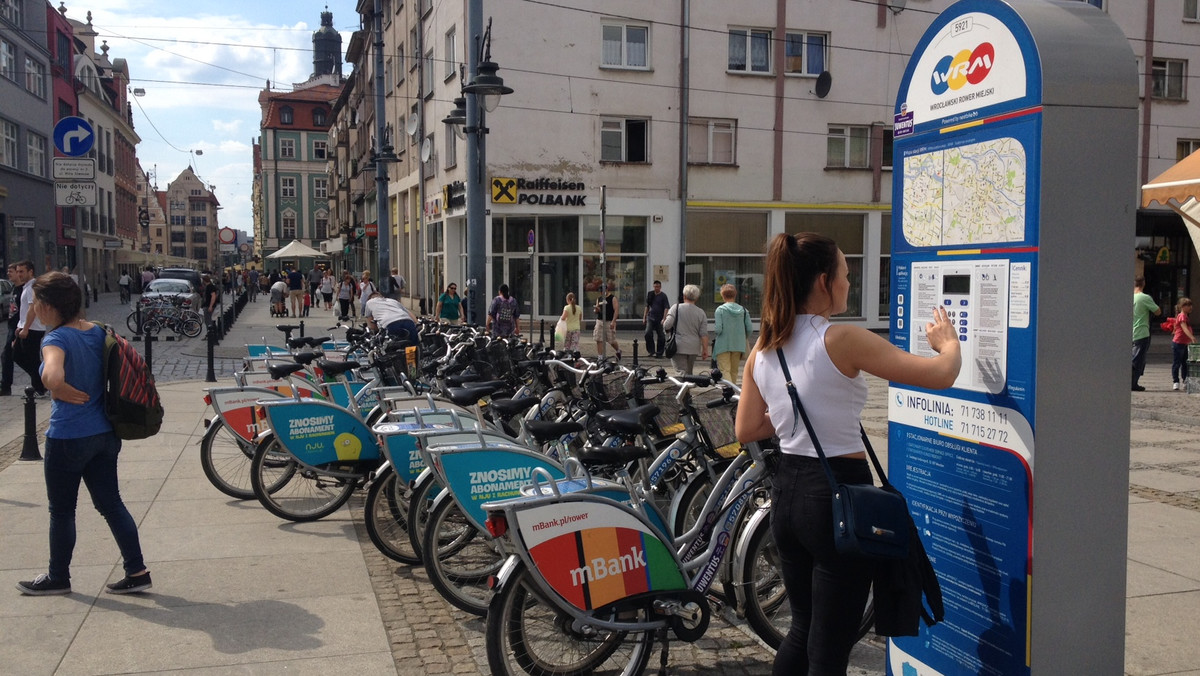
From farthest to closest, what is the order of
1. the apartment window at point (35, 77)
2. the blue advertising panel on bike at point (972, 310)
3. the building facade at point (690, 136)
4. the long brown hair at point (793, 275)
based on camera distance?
the apartment window at point (35, 77), the building facade at point (690, 136), the blue advertising panel on bike at point (972, 310), the long brown hair at point (793, 275)

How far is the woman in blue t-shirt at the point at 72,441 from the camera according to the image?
17.1ft

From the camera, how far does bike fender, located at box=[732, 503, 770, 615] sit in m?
4.42

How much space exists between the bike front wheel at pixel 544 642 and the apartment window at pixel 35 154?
146 feet

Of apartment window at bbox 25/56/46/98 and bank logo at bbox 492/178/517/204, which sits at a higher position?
apartment window at bbox 25/56/46/98

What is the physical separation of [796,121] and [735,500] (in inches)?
992

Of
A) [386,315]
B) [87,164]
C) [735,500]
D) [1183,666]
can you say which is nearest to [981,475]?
[735,500]

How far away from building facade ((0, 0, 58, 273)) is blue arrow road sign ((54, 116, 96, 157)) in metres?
27.4

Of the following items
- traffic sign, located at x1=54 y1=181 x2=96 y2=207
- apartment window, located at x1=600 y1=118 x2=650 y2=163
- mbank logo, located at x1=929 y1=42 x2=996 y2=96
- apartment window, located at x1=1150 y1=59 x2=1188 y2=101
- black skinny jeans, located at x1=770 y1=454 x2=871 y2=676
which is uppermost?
apartment window, located at x1=1150 y1=59 x2=1188 y2=101

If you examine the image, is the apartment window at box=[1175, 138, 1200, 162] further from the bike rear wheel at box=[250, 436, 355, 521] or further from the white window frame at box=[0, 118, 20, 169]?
the white window frame at box=[0, 118, 20, 169]

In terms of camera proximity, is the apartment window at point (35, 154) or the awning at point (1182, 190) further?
the apartment window at point (35, 154)

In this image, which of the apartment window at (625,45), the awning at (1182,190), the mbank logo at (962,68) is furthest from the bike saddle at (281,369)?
the apartment window at (625,45)

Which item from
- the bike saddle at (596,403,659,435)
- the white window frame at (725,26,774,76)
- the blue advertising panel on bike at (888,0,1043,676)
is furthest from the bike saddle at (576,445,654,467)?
the white window frame at (725,26,774,76)

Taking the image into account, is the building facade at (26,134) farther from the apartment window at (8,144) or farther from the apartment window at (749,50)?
the apartment window at (749,50)

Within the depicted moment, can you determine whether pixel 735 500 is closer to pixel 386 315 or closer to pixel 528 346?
pixel 528 346
